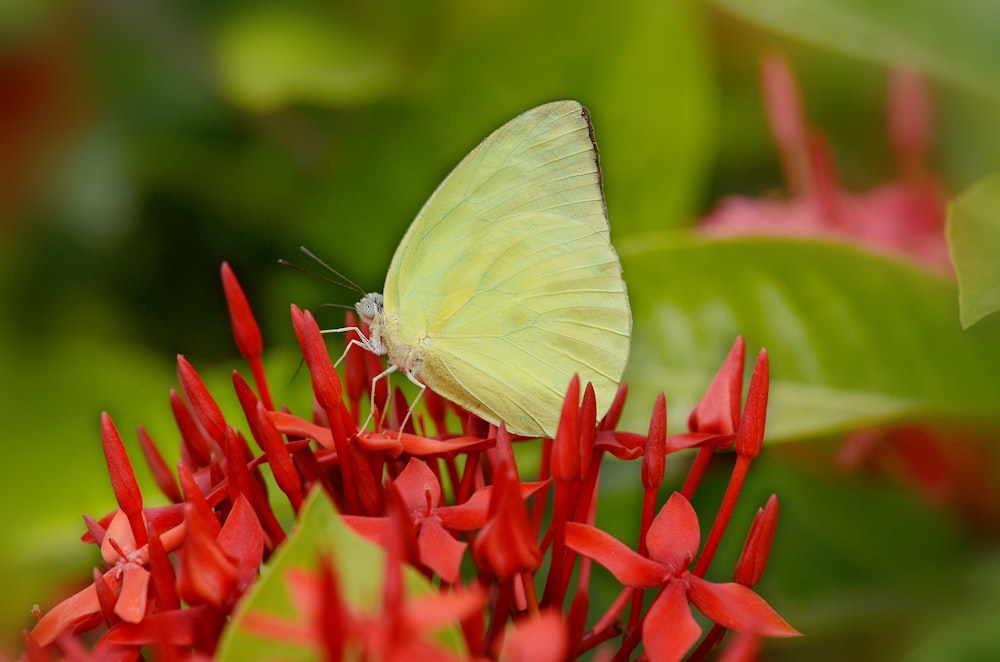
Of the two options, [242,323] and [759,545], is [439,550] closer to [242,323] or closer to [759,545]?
[759,545]

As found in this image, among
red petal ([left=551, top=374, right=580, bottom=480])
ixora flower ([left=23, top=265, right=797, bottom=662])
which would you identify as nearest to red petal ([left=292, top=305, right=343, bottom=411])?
ixora flower ([left=23, top=265, right=797, bottom=662])

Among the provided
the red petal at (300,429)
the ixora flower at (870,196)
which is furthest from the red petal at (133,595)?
the ixora flower at (870,196)

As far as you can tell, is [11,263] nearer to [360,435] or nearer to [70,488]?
[70,488]

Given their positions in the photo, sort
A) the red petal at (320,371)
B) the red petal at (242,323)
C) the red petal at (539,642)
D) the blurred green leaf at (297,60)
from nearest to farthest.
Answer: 1. the red petal at (539,642)
2. the red petal at (320,371)
3. the red petal at (242,323)
4. the blurred green leaf at (297,60)

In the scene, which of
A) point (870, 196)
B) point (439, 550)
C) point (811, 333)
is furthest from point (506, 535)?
point (870, 196)

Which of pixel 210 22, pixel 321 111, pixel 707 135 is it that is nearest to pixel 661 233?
pixel 707 135

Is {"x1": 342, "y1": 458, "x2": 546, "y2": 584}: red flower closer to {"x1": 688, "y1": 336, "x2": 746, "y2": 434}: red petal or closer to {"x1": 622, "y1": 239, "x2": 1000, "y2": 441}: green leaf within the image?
{"x1": 688, "y1": 336, "x2": 746, "y2": 434}: red petal

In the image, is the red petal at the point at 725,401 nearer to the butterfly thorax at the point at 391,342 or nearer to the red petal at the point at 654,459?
the red petal at the point at 654,459
